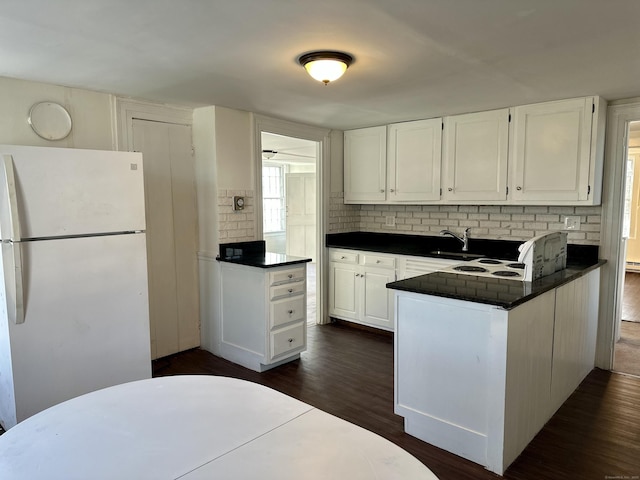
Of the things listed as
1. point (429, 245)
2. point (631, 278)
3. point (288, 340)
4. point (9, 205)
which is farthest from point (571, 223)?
point (631, 278)

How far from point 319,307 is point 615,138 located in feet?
10.0

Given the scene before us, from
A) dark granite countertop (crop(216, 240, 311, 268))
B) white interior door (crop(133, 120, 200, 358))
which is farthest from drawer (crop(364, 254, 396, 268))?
white interior door (crop(133, 120, 200, 358))

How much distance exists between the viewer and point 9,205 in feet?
7.07

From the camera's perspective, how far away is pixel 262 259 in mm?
3455

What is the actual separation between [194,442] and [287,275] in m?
2.39

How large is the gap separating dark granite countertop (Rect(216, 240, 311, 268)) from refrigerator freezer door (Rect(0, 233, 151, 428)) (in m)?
0.82

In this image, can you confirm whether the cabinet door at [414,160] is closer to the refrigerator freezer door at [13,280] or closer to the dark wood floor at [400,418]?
the dark wood floor at [400,418]

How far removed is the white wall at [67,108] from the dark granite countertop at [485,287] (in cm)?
233

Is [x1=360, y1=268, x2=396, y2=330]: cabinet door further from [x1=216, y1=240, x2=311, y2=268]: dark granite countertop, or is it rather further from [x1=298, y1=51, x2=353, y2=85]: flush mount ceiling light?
[x1=298, y1=51, x2=353, y2=85]: flush mount ceiling light

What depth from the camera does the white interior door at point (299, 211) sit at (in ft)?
25.8

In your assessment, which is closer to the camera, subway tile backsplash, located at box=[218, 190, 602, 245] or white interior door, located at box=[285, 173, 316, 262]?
subway tile backsplash, located at box=[218, 190, 602, 245]

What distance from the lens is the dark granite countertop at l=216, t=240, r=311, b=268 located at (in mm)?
3283

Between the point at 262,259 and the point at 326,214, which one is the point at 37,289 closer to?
the point at 262,259

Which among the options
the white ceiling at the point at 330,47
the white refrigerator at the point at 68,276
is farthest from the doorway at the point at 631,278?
the white refrigerator at the point at 68,276
